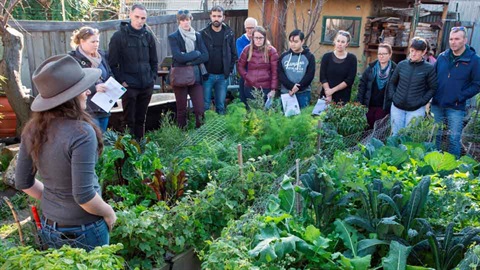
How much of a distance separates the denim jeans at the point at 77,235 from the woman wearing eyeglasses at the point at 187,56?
3.74 metres

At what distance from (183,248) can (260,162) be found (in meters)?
1.20

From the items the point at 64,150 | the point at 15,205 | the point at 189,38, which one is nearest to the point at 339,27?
the point at 189,38

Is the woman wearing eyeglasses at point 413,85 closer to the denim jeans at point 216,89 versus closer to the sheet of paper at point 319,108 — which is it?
the sheet of paper at point 319,108

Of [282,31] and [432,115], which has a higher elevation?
[282,31]

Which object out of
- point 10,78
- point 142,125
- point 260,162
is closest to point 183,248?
point 260,162

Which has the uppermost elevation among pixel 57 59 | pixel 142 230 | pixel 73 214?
pixel 57 59

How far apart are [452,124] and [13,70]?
6108 mm

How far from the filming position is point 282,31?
11.0m

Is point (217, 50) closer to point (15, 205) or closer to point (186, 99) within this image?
point (186, 99)

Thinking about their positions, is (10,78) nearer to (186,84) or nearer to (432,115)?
Result: (186,84)

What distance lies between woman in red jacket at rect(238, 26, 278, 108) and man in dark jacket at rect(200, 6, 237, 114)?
0.28 m

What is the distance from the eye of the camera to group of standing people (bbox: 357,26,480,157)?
19.0 feet

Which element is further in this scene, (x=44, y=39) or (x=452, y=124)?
(x=44, y=39)

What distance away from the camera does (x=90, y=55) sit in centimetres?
521
